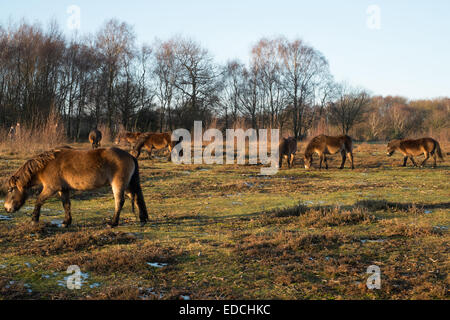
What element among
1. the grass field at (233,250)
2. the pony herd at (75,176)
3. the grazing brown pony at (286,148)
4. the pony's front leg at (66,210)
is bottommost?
the grass field at (233,250)

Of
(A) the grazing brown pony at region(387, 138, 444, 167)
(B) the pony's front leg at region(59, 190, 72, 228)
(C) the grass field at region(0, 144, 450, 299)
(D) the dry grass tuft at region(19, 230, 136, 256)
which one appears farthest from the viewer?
(A) the grazing brown pony at region(387, 138, 444, 167)

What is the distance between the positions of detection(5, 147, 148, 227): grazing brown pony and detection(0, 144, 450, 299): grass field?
544 millimetres

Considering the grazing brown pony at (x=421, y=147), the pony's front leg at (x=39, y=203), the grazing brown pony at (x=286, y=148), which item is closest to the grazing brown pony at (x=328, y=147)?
the grazing brown pony at (x=286, y=148)

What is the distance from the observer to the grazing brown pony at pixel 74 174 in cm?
644

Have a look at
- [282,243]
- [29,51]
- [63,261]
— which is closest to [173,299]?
[63,261]

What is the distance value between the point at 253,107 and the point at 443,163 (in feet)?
82.6

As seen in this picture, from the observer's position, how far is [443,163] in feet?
64.0

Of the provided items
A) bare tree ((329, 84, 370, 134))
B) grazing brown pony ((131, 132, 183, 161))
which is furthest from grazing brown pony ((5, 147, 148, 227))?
bare tree ((329, 84, 370, 134))

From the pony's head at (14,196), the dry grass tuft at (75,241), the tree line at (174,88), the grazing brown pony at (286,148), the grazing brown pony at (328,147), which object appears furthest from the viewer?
the tree line at (174,88)

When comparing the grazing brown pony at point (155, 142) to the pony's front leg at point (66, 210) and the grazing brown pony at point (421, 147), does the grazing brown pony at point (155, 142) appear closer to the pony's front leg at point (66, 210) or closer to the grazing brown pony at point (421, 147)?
the grazing brown pony at point (421, 147)

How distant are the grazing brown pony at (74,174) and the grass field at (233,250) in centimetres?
54

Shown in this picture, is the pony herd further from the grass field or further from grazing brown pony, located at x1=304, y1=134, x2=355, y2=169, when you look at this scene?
grazing brown pony, located at x1=304, y1=134, x2=355, y2=169

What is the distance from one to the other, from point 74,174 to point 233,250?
338cm

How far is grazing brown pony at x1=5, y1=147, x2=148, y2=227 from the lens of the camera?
6.44 meters
